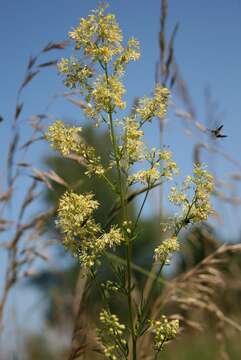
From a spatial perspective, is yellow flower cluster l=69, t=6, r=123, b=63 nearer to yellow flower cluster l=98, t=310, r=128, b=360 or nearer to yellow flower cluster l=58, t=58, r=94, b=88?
yellow flower cluster l=58, t=58, r=94, b=88

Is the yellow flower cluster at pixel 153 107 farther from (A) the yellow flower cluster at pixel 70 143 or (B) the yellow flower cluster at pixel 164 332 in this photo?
(B) the yellow flower cluster at pixel 164 332

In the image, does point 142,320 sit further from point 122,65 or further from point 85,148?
point 122,65

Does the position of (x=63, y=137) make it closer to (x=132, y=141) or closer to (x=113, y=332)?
(x=132, y=141)

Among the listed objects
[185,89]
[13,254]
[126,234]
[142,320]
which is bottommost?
[142,320]

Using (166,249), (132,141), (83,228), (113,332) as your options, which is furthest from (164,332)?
(132,141)

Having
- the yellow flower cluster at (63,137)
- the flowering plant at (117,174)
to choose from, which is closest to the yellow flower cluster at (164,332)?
the flowering plant at (117,174)

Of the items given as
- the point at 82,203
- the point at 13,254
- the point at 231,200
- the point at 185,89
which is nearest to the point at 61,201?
the point at 82,203
